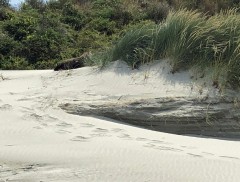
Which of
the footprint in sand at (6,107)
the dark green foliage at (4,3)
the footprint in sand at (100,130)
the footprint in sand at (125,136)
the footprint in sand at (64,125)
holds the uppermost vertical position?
the dark green foliage at (4,3)

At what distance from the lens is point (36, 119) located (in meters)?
6.66

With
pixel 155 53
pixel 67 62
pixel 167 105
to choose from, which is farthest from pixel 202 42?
pixel 67 62

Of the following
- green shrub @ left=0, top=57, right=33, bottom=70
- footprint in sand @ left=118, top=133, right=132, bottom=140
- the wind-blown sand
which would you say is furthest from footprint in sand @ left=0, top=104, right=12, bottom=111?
green shrub @ left=0, top=57, right=33, bottom=70

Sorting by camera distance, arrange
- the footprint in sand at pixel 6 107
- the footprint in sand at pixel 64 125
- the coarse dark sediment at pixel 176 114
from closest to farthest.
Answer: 1. the footprint in sand at pixel 64 125
2. the coarse dark sediment at pixel 176 114
3. the footprint in sand at pixel 6 107

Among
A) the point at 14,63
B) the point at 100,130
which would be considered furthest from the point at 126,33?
the point at 14,63

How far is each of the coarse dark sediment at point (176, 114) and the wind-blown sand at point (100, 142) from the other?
9.2 inches

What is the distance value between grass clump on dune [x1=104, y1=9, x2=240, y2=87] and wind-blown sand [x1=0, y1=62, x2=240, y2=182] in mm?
334

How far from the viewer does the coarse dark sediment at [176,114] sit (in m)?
6.88

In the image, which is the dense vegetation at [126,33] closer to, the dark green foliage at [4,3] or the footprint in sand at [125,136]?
the dark green foliage at [4,3]

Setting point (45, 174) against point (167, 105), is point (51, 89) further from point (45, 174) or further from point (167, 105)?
point (45, 174)

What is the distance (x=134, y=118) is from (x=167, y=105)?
558 millimetres

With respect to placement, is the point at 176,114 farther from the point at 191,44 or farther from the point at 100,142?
the point at 100,142

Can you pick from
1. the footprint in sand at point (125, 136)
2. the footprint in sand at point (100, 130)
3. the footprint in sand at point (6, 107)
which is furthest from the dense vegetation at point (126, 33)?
the footprint in sand at point (6, 107)

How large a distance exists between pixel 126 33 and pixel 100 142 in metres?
4.49
